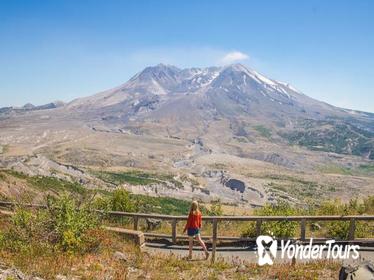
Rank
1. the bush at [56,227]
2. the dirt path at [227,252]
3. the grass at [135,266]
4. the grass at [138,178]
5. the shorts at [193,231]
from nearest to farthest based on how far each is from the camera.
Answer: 1. the grass at [135,266]
2. the bush at [56,227]
3. the dirt path at [227,252]
4. the shorts at [193,231]
5. the grass at [138,178]

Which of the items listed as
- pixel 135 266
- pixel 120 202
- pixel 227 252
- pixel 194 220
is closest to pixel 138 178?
pixel 120 202

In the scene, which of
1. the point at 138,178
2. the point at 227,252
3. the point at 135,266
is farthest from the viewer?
the point at 138,178

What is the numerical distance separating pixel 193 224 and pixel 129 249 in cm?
195

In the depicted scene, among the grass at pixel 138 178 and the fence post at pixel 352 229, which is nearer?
the fence post at pixel 352 229

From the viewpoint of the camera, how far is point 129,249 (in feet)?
38.7

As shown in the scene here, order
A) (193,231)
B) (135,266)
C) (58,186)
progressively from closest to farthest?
(135,266)
(193,231)
(58,186)

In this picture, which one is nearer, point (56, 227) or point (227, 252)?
point (56, 227)

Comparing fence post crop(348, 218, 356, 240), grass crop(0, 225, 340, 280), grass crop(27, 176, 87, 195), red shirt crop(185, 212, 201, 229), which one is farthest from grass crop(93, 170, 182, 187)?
grass crop(0, 225, 340, 280)

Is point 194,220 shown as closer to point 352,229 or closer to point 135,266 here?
point 135,266

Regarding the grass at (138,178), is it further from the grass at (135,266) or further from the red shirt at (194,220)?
the grass at (135,266)

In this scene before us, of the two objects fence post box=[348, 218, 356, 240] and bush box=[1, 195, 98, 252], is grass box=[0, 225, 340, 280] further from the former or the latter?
fence post box=[348, 218, 356, 240]

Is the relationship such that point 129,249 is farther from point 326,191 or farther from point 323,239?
point 326,191

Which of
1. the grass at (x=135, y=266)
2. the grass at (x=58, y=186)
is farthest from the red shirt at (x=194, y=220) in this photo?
the grass at (x=58, y=186)

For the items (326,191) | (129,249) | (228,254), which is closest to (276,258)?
(228,254)
